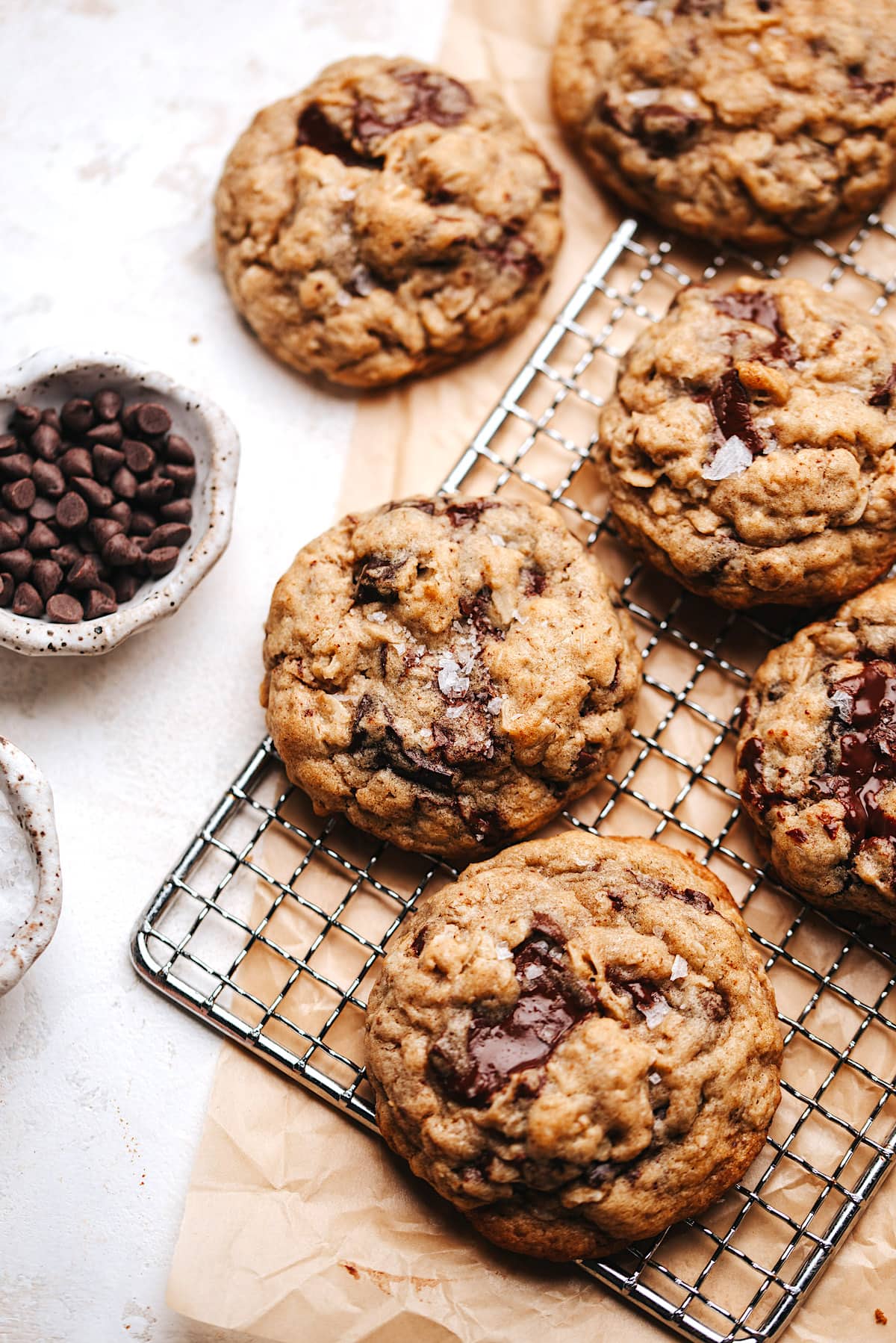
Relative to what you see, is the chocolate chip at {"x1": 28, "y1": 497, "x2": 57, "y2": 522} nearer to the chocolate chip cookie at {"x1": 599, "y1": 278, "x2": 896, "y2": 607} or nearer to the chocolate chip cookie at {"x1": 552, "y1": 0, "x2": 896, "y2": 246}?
the chocolate chip cookie at {"x1": 599, "y1": 278, "x2": 896, "y2": 607}

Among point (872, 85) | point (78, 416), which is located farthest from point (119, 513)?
point (872, 85)

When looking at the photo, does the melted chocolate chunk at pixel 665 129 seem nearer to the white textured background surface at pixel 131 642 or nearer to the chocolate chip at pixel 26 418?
the white textured background surface at pixel 131 642

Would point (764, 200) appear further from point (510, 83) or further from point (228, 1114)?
point (228, 1114)

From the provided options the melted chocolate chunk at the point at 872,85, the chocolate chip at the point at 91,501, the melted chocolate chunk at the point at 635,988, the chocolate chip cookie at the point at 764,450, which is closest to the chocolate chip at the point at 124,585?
the chocolate chip at the point at 91,501

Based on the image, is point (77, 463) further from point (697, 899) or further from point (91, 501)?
point (697, 899)

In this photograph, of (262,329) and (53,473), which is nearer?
(53,473)

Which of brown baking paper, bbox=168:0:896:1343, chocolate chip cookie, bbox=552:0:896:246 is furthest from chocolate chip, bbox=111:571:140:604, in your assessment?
chocolate chip cookie, bbox=552:0:896:246

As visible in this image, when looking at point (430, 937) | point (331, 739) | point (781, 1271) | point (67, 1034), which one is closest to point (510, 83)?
point (331, 739)

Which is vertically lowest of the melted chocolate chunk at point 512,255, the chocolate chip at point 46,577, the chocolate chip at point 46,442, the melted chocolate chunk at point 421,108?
the chocolate chip at point 46,577
